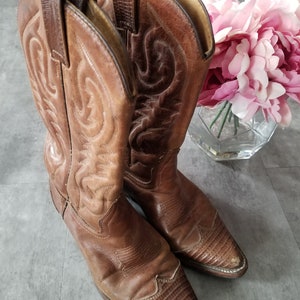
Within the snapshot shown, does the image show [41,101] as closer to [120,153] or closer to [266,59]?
[120,153]

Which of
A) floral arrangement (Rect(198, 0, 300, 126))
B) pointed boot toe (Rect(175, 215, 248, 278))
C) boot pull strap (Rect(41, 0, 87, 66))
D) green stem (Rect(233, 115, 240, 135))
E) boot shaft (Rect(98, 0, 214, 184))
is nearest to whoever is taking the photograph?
boot pull strap (Rect(41, 0, 87, 66))

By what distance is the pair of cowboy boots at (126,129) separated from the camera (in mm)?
480

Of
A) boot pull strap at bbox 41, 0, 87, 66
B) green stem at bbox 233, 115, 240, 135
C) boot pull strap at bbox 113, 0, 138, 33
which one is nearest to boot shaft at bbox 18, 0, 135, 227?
boot pull strap at bbox 41, 0, 87, 66

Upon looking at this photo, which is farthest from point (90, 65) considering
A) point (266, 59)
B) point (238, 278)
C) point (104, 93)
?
point (238, 278)

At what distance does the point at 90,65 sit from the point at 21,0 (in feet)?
0.51

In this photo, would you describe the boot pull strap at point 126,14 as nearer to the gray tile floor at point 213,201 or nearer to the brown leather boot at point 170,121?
the brown leather boot at point 170,121

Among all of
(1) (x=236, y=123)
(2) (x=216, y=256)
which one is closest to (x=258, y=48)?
(1) (x=236, y=123)

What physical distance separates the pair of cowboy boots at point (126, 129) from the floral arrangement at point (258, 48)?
0.13m

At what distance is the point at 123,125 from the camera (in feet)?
1.66

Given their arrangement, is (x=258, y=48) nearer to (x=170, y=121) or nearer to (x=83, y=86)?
(x=170, y=121)

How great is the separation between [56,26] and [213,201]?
0.72m

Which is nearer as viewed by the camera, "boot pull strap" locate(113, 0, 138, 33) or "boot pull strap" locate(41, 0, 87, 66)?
"boot pull strap" locate(41, 0, 87, 66)

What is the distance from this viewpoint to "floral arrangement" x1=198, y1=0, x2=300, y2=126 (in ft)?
2.26

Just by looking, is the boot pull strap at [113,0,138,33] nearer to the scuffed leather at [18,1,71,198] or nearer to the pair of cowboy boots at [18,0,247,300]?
the pair of cowboy boots at [18,0,247,300]
